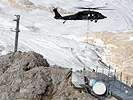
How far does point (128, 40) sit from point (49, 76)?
24383 millimetres

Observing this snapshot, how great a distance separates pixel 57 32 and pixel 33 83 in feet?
92.8

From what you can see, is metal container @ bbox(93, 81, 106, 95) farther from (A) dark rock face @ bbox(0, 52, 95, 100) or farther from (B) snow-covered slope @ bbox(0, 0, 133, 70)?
(B) snow-covered slope @ bbox(0, 0, 133, 70)

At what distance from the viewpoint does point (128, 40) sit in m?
33.7

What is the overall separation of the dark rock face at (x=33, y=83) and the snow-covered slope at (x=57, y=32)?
14847 mm

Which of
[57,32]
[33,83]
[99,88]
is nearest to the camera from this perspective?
[99,88]

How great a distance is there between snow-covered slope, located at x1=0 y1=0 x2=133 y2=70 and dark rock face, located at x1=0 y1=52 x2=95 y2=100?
1485 cm

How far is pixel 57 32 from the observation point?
1559 inches

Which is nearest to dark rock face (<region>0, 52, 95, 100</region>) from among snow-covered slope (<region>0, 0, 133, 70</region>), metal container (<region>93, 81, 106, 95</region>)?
metal container (<region>93, 81, 106, 95</region>)

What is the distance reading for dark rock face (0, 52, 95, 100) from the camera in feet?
37.1

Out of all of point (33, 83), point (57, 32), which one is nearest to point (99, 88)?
point (33, 83)

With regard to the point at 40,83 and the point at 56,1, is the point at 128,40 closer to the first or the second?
the point at 40,83

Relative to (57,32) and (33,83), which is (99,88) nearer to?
(33,83)

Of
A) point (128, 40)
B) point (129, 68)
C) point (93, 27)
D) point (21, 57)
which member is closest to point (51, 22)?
point (93, 27)

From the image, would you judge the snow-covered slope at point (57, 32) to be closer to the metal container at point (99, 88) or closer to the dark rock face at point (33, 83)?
the dark rock face at point (33, 83)
